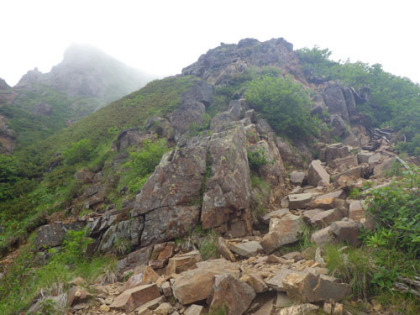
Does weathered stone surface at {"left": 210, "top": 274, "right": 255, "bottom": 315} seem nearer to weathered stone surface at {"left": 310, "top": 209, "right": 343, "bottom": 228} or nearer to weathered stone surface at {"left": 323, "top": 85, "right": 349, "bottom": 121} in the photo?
weathered stone surface at {"left": 310, "top": 209, "right": 343, "bottom": 228}

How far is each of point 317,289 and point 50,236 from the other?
9.58m

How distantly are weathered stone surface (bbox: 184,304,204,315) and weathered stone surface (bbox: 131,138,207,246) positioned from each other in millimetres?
2976

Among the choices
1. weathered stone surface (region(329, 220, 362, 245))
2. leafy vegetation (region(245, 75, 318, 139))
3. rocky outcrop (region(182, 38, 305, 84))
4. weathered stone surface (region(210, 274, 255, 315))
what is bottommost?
weathered stone surface (region(210, 274, 255, 315))

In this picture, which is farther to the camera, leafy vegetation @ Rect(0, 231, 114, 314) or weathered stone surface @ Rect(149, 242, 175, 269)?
weathered stone surface @ Rect(149, 242, 175, 269)

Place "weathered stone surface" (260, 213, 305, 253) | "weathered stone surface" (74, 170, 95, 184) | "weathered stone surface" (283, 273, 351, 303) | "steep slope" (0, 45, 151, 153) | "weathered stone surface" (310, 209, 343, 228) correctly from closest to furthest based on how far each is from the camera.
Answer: "weathered stone surface" (283, 273, 351, 303) → "weathered stone surface" (260, 213, 305, 253) → "weathered stone surface" (310, 209, 343, 228) → "weathered stone surface" (74, 170, 95, 184) → "steep slope" (0, 45, 151, 153)

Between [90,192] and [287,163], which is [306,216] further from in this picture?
[90,192]

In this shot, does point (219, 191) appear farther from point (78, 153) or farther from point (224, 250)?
point (78, 153)

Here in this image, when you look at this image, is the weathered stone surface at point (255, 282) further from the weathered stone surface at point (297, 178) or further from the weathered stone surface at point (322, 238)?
the weathered stone surface at point (297, 178)

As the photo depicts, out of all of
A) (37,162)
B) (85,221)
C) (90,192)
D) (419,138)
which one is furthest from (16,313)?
(419,138)

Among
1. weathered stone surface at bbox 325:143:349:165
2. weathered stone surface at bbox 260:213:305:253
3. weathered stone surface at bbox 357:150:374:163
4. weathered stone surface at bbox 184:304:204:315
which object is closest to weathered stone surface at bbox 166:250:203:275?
weathered stone surface at bbox 184:304:204:315

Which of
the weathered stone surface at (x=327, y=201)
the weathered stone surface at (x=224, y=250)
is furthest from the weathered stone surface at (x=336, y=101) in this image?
the weathered stone surface at (x=224, y=250)

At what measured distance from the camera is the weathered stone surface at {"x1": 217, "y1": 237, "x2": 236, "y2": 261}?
525cm

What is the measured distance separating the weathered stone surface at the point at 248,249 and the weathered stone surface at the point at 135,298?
84.8 inches

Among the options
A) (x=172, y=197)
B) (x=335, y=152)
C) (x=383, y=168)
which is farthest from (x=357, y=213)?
(x=335, y=152)
